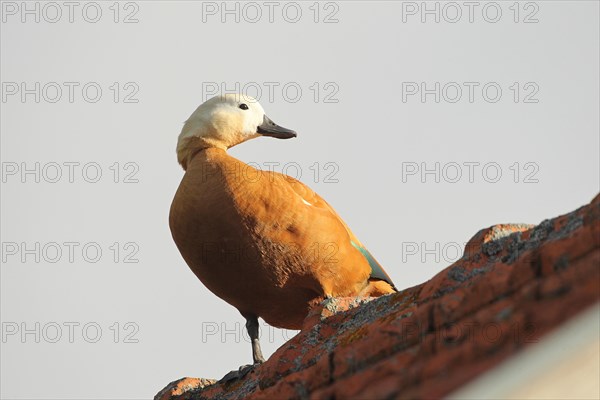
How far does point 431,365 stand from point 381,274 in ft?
12.3

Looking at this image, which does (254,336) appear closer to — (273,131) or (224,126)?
(224,126)

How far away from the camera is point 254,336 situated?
6.04m

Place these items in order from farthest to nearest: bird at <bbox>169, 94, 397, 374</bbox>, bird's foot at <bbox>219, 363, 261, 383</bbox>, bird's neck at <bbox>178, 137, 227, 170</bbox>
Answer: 1. bird's neck at <bbox>178, 137, 227, 170</bbox>
2. bird at <bbox>169, 94, 397, 374</bbox>
3. bird's foot at <bbox>219, 363, 261, 383</bbox>

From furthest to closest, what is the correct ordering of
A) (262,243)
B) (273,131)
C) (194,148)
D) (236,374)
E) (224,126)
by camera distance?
(273,131) < (224,126) < (194,148) < (262,243) < (236,374)

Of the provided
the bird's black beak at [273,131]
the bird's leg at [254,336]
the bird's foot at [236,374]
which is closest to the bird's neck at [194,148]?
the bird's black beak at [273,131]

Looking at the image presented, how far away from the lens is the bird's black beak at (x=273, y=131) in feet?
22.5

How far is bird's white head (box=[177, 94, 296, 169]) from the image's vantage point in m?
6.39

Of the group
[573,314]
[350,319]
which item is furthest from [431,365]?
[350,319]

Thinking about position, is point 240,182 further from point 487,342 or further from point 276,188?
point 487,342

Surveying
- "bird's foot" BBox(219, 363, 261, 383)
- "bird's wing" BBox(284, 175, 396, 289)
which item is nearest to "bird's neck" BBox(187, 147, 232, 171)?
"bird's wing" BBox(284, 175, 396, 289)

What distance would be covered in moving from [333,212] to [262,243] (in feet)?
2.40

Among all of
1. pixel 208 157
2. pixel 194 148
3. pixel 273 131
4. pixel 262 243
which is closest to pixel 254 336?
pixel 262 243

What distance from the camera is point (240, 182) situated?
5699 mm

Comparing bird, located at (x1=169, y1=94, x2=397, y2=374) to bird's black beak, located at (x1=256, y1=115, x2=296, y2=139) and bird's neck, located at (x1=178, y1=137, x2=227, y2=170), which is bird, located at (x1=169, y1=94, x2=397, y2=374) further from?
bird's black beak, located at (x1=256, y1=115, x2=296, y2=139)
